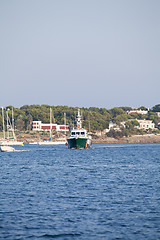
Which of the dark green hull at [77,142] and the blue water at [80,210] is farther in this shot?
the dark green hull at [77,142]

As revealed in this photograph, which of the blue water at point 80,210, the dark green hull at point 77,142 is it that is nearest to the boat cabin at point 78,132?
the dark green hull at point 77,142

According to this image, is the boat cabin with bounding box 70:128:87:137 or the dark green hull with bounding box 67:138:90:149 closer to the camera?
the boat cabin with bounding box 70:128:87:137

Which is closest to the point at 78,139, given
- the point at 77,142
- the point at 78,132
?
the point at 77,142

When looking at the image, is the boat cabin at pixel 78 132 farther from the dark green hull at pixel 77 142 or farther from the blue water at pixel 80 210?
the blue water at pixel 80 210

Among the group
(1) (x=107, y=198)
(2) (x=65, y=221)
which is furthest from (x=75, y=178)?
(2) (x=65, y=221)

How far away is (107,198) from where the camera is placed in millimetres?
31688

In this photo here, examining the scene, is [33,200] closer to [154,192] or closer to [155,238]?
[154,192]

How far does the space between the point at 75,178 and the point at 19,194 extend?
12946 mm

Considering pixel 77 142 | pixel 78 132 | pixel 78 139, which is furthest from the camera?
pixel 77 142

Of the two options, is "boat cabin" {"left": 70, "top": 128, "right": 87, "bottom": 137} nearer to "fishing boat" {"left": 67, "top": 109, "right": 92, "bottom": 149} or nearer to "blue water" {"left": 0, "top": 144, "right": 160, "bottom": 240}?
"fishing boat" {"left": 67, "top": 109, "right": 92, "bottom": 149}

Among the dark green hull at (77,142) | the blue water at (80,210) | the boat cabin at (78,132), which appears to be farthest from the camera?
the dark green hull at (77,142)

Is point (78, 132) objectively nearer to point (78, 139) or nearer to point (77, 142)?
point (78, 139)

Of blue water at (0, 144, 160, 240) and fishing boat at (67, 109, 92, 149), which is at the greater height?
fishing boat at (67, 109, 92, 149)

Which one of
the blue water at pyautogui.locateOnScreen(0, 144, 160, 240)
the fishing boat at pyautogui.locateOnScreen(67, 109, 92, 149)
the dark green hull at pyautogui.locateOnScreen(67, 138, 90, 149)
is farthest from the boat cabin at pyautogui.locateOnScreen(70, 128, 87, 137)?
the blue water at pyautogui.locateOnScreen(0, 144, 160, 240)
